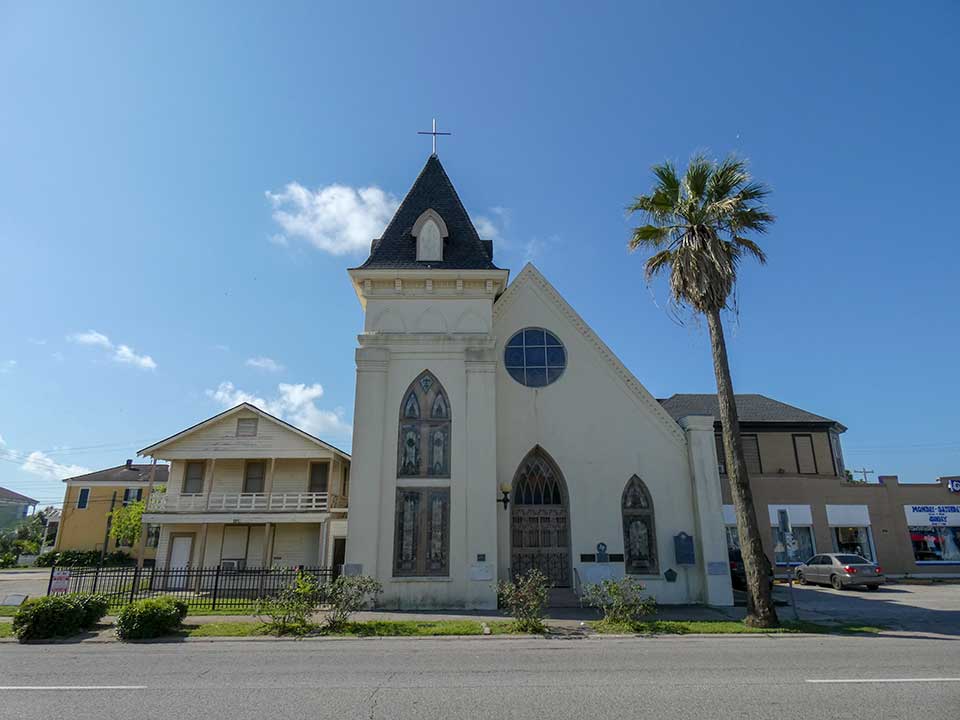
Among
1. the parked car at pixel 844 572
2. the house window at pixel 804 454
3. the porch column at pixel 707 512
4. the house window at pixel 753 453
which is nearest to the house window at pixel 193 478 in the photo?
the porch column at pixel 707 512

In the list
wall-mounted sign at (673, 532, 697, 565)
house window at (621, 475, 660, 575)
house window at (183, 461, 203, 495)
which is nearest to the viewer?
wall-mounted sign at (673, 532, 697, 565)

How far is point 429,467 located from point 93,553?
3295cm

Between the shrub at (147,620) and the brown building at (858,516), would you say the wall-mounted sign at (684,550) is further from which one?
the shrub at (147,620)

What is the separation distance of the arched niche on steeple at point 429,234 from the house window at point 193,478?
17.6 m

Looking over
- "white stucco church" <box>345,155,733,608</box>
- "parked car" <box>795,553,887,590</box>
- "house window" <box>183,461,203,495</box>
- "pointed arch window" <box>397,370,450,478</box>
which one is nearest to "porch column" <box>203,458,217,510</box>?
"house window" <box>183,461,203,495</box>

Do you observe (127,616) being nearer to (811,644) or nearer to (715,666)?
(715,666)

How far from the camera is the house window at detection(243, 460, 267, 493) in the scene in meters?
27.8

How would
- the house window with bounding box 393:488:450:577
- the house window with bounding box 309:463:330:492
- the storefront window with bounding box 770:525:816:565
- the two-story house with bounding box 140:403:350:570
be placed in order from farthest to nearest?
the storefront window with bounding box 770:525:816:565 < the house window with bounding box 309:463:330:492 < the two-story house with bounding box 140:403:350:570 < the house window with bounding box 393:488:450:577

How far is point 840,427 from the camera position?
32719 millimetres

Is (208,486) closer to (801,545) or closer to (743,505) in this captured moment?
(743,505)

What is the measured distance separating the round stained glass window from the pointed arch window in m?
3.12

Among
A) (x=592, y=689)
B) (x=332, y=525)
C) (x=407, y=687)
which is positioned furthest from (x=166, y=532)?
(x=592, y=689)

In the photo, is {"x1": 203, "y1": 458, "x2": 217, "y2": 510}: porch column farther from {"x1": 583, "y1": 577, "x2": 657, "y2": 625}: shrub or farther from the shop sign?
the shop sign

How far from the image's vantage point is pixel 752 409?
108 ft
